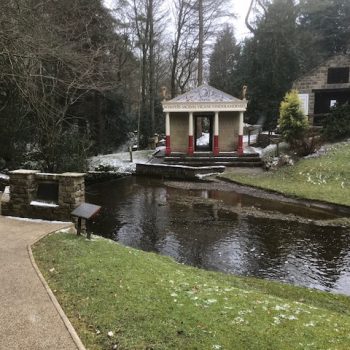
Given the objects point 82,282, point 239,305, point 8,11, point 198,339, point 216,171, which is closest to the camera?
point 198,339

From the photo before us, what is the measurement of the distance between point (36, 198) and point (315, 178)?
12.4m

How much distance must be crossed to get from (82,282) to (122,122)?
26121 mm

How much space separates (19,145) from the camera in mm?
17875

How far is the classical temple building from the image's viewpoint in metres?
24.9

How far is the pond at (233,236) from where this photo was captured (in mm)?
8328

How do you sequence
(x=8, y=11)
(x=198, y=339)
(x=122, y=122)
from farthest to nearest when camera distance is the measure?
(x=122, y=122) → (x=8, y=11) → (x=198, y=339)

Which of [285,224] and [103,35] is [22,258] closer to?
[285,224]

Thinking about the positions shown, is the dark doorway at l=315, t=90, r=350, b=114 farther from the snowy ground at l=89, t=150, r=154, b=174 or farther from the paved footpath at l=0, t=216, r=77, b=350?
the paved footpath at l=0, t=216, r=77, b=350

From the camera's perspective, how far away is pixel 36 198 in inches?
394

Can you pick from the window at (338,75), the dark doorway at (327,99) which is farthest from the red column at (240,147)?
the window at (338,75)

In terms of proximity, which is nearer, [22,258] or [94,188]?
[22,258]

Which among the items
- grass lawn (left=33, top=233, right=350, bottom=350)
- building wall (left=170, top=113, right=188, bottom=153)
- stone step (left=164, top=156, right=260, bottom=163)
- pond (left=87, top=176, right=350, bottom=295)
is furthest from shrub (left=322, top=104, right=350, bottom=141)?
grass lawn (left=33, top=233, right=350, bottom=350)

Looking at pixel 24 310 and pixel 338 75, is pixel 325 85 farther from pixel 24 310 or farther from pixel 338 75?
pixel 24 310

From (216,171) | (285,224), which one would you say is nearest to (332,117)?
(216,171)
